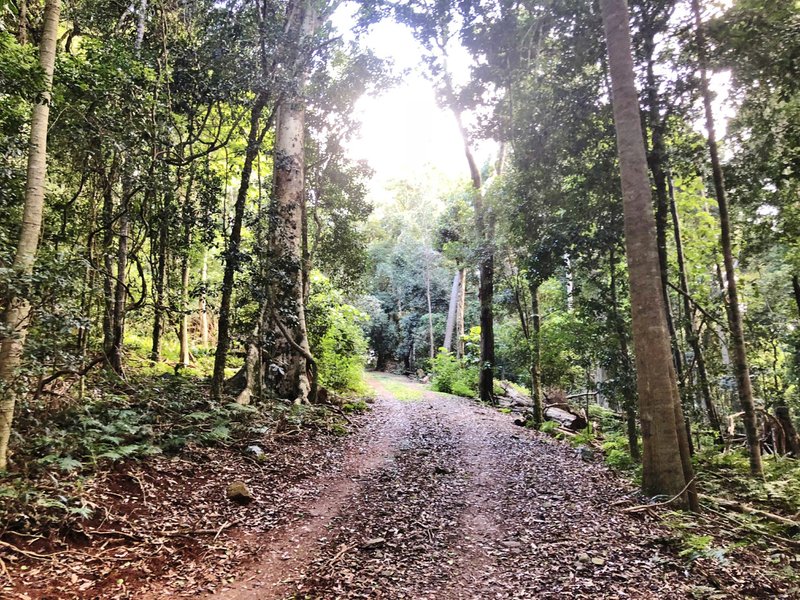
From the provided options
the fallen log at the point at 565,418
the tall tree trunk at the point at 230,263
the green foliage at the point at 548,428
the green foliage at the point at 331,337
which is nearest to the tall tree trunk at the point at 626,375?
the green foliage at the point at 548,428

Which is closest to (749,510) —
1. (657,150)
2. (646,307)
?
(646,307)

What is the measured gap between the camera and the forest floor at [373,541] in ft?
13.0

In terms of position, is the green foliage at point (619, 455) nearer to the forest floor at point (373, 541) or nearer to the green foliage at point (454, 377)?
the forest floor at point (373, 541)

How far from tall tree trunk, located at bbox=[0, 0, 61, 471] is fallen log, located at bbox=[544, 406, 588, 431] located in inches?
491

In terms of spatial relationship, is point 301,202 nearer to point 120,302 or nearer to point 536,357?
point 120,302

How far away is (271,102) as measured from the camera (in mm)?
10820

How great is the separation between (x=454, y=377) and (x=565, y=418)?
788 centimetres

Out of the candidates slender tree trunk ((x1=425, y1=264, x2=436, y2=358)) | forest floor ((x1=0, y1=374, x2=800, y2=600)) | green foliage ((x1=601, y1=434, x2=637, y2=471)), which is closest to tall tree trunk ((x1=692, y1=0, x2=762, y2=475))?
green foliage ((x1=601, y1=434, x2=637, y2=471))

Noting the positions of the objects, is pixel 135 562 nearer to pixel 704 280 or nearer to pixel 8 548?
pixel 8 548

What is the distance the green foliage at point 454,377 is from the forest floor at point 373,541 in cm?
1238

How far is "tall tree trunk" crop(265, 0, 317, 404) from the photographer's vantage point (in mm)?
9938

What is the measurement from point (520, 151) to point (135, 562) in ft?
30.5

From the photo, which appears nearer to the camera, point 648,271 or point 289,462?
point 648,271

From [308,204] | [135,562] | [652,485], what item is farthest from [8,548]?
[308,204]
